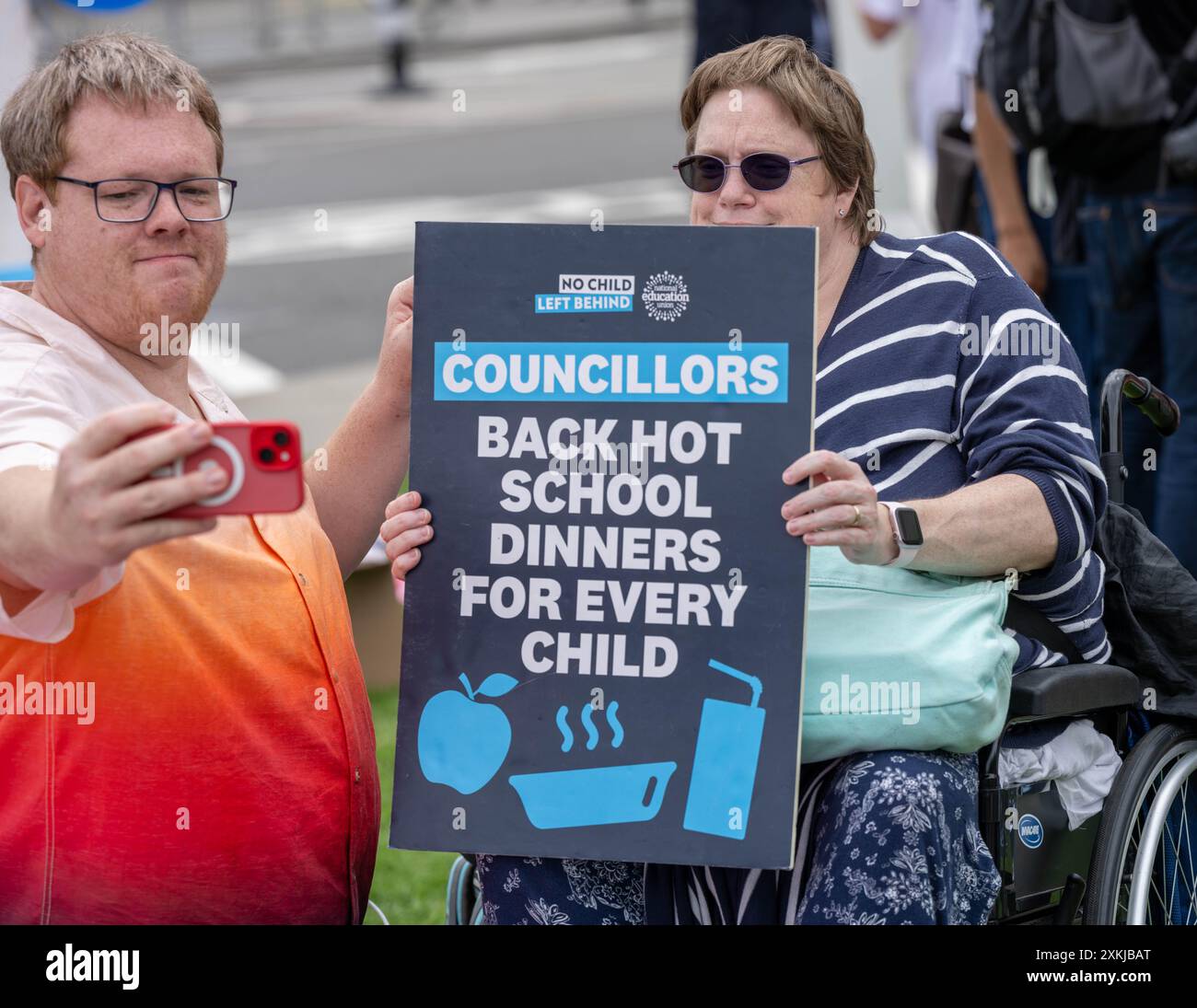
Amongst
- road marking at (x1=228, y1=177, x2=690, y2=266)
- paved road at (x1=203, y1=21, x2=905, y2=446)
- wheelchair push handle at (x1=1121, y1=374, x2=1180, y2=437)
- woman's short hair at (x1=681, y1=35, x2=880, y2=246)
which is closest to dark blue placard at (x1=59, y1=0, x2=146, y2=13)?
paved road at (x1=203, y1=21, x2=905, y2=446)

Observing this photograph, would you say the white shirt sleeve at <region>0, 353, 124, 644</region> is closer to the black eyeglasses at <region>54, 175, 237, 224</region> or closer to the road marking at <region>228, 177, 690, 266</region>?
the black eyeglasses at <region>54, 175, 237, 224</region>

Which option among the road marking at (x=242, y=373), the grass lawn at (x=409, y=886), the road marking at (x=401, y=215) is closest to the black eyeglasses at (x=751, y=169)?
the grass lawn at (x=409, y=886)

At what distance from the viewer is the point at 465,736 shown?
2611 mm

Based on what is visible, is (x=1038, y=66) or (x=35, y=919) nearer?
(x=35, y=919)

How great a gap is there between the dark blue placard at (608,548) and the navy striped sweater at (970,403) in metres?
0.37

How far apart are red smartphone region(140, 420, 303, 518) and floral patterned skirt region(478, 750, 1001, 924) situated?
36.4 inches

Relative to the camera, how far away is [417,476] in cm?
264

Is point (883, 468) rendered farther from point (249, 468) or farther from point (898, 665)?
point (249, 468)

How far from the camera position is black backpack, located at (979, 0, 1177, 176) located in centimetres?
460

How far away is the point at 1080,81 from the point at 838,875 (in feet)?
9.40

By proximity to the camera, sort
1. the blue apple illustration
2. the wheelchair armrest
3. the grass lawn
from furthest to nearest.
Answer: the grass lawn < the wheelchair armrest < the blue apple illustration
